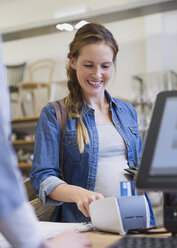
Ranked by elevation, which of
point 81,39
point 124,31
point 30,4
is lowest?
point 81,39

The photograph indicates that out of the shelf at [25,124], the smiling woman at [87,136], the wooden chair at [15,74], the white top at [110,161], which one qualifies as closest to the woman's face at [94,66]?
the smiling woman at [87,136]

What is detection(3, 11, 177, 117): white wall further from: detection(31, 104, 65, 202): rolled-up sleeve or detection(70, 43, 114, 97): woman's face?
detection(31, 104, 65, 202): rolled-up sleeve

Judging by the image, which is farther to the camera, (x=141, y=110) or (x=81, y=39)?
(x=141, y=110)

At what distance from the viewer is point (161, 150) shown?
2.68ft

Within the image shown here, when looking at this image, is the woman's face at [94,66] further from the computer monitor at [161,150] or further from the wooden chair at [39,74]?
the wooden chair at [39,74]

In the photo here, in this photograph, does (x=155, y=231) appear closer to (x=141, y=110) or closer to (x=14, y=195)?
(x=14, y=195)

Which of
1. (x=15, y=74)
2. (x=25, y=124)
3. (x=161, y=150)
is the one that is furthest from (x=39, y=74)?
(x=161, y=150)

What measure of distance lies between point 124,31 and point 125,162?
5.50 metres

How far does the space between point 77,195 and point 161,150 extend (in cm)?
40

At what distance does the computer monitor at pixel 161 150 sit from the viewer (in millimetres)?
786

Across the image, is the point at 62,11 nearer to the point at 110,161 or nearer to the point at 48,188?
the point at 110,161

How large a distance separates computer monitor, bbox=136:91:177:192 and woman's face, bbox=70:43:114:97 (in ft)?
2.01

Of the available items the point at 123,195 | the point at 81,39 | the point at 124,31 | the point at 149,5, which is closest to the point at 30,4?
the point at 124,31

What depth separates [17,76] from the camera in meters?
7.07
